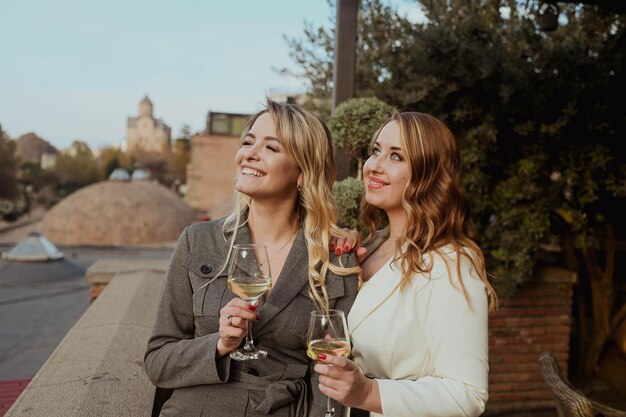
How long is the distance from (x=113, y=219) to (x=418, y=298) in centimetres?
3295

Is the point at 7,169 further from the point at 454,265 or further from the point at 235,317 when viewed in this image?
the point at 454,265

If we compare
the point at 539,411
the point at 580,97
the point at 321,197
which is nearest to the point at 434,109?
the point at 580,97

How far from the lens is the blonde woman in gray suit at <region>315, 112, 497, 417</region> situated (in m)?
1.89

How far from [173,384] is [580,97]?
4.27 metres

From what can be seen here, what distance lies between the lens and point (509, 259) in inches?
202

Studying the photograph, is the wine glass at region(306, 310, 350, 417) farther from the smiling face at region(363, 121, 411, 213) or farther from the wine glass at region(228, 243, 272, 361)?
the smiling face at region(363, 121, 411, 213)

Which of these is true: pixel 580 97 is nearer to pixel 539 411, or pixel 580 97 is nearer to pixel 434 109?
pixel 434 109

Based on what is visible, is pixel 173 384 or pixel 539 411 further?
pixel 539 411

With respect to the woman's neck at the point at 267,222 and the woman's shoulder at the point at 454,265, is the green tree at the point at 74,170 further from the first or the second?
the woman's shoulder at the point at 454,265

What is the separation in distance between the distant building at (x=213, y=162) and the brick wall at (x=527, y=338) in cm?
4221

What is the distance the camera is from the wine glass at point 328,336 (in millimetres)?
1702

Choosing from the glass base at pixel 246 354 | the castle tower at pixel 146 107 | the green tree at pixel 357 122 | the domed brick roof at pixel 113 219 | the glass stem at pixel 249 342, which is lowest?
the domed brick roof at pixel 113 219

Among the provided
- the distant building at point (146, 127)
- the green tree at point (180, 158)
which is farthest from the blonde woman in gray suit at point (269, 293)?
the distant building at point (146, 127)

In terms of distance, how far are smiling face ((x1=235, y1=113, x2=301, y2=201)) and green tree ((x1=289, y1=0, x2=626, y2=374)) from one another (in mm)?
2892
